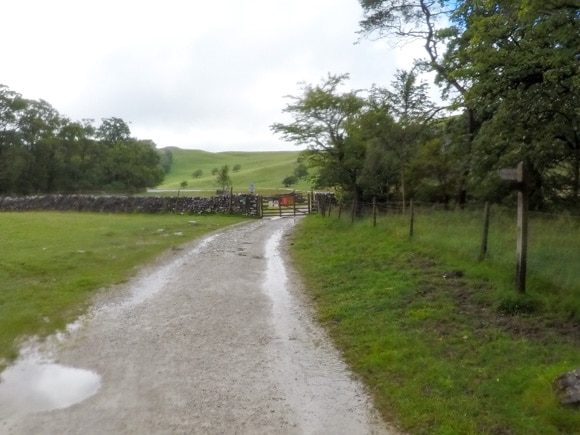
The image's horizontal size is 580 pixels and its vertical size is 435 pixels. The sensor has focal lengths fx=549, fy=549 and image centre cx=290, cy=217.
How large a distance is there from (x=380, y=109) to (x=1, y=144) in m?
48.4

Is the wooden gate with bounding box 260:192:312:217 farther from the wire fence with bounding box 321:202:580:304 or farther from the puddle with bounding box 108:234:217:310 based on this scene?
the puddle with bounding box 108:234:217:310

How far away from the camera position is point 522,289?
861cm

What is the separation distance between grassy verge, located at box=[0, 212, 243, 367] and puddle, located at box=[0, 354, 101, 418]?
590mm

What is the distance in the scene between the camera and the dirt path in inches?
216

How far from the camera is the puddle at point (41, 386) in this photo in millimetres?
5988

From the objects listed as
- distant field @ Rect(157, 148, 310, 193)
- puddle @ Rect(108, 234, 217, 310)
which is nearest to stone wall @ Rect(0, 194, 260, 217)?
puddle @ Rect(108, 234, 217, 310)

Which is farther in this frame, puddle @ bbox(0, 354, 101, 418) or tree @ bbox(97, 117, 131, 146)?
tree @ bbox(97, 117, 131, 146)

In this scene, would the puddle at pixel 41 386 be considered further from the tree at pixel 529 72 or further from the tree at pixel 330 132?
the tree at pixel 330 132

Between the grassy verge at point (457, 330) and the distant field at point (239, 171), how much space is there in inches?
2632

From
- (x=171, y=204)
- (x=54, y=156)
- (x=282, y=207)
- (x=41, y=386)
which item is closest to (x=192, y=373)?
(x=41, y=386)

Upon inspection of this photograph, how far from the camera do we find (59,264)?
1470cm

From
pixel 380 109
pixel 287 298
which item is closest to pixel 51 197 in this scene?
pixel 380 109

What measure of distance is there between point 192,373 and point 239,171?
11784cm

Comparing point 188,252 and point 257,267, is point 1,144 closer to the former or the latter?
point 188,252
